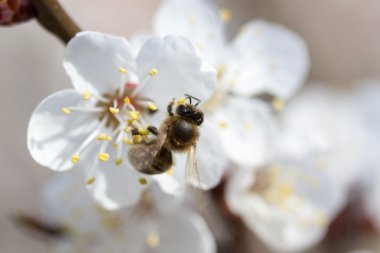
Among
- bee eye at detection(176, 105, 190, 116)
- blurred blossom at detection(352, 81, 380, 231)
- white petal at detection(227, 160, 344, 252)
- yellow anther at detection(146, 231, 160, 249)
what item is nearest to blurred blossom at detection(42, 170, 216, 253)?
yellow anther at detection(146, 231, 160, 249)

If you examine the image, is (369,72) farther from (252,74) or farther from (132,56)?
(132,56)

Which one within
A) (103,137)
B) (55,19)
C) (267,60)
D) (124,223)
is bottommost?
(124,223)

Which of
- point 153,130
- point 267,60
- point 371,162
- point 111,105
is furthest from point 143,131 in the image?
point 371,162

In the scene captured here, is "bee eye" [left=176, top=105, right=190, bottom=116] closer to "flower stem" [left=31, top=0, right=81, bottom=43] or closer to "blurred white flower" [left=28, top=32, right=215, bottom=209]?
"blurred white flower" [left=28, top=32, right=215, bottom=209]

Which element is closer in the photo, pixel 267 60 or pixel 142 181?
pixel 142 181

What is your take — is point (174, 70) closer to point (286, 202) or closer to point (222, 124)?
point (222, 124)

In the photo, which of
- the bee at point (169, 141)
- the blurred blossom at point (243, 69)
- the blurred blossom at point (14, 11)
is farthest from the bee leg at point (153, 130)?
the blurred blossom at point (14, 11)

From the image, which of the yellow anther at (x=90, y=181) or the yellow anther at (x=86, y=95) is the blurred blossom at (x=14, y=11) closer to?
the yellow anther at (x=86, y=95)
